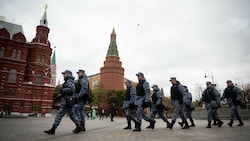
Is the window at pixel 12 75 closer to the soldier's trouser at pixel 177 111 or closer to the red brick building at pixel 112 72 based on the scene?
the soldier's trouser at pixel 177 111

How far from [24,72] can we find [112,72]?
38799 millimetres

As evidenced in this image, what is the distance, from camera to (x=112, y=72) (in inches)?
2793

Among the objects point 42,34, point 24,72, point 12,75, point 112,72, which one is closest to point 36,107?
point 24,72

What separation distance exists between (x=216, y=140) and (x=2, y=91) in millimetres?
35944

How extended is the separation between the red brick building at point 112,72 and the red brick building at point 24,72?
Result: 33.9 m

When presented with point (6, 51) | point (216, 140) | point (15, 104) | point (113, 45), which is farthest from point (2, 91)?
point (113, 45)

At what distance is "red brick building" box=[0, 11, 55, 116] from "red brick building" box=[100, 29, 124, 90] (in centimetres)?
3395

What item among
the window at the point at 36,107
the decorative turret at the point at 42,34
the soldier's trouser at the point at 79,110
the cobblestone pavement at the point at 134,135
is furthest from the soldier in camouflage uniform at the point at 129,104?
the decorative turret at the point at 42,34

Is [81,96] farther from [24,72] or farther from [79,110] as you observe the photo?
[24,72]

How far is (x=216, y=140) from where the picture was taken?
4328 millimetres

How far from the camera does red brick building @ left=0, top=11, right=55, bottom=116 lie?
32469mm

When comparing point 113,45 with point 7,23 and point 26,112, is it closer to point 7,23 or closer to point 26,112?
point 7,23

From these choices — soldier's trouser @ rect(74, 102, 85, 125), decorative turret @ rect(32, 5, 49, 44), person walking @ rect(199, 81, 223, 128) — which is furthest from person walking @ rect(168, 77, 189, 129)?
decorative turret @ rect(32, 5, 49, 44)

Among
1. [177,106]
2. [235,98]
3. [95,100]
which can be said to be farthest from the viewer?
[95,100]
